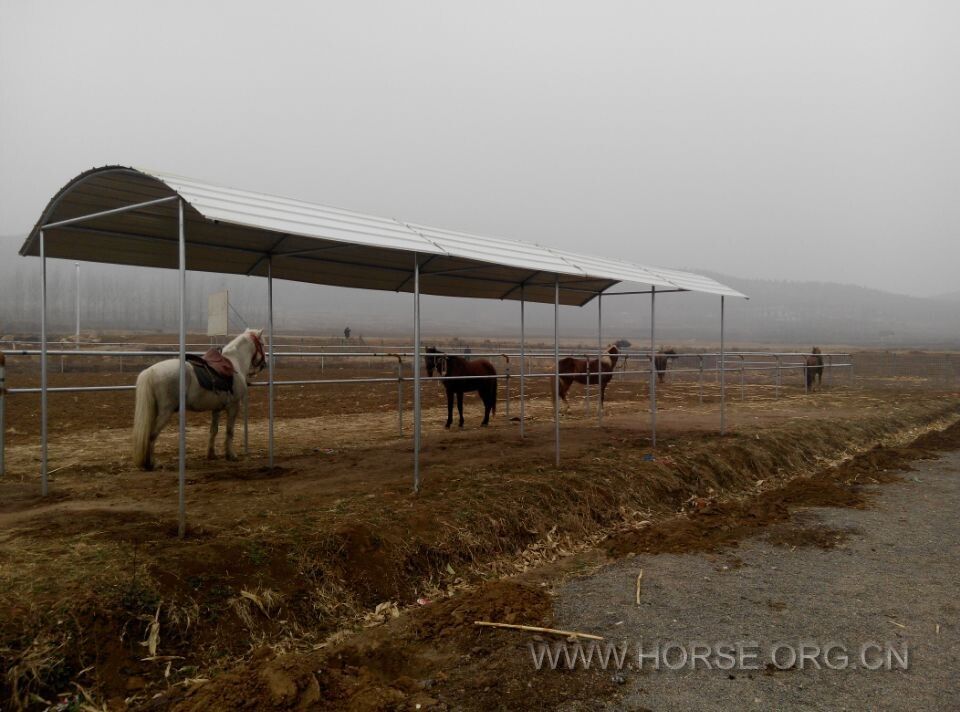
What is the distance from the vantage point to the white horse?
6109 mm

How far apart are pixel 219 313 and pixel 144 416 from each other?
5.13ft

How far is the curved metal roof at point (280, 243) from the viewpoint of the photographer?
179 inches

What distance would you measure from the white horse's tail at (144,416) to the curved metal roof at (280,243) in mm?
1355

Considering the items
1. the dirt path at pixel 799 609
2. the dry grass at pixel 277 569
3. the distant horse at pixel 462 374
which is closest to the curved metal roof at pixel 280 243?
the distant horse at pixel 462 374

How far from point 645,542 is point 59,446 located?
24.8ft

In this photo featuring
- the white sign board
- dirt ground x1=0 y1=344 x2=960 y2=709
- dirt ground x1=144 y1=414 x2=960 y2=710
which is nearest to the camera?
dirt ground x1=144 y1=414 x2=960 y2=710

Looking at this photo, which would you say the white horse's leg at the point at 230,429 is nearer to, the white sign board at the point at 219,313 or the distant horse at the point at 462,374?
the white sign board at the point at 219,313

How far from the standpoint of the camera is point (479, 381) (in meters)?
10.8

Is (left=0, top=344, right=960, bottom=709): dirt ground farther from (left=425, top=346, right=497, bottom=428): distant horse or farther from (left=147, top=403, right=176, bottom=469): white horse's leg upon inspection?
(left=425, top=346, right=497, bottom=428): distant horse

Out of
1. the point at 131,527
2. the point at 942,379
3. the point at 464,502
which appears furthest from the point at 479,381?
the point at 942,379

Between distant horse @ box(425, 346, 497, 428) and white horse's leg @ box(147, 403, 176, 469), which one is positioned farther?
distant horse @ box(425, 346, 497, 428)

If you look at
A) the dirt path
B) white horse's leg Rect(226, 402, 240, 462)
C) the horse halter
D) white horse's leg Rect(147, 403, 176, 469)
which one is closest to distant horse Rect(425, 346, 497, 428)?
the horse halter

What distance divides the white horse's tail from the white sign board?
1122mm

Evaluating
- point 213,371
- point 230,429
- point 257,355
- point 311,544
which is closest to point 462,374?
point 257,355
